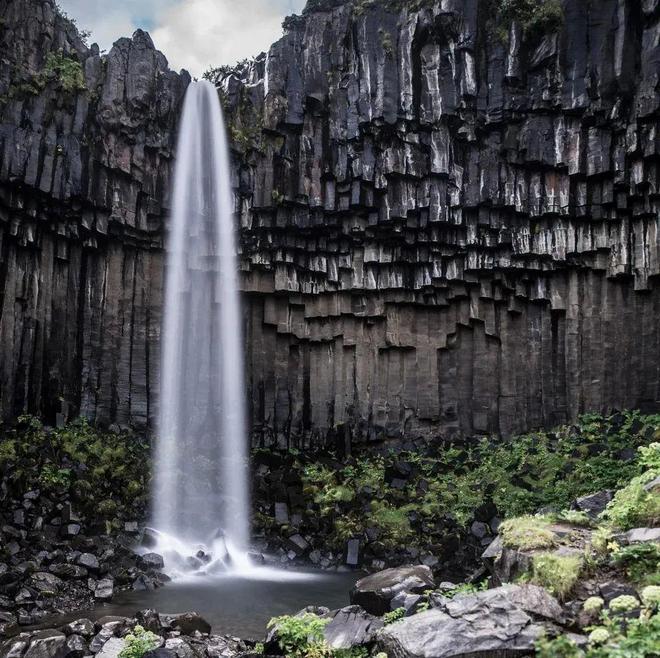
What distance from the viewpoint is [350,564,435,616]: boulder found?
10484mm

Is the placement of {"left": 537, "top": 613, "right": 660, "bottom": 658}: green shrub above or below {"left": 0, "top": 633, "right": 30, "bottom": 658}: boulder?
above

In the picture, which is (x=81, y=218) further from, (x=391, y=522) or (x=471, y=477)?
(x=471, y=477)

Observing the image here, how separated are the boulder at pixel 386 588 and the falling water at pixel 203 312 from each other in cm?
1261

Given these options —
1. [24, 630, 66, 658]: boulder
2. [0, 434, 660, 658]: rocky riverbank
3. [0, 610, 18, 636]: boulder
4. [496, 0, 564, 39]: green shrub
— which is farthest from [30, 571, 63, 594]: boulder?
[496, 0, 564, 39]: green shrub

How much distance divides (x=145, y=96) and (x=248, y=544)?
51.1 ft

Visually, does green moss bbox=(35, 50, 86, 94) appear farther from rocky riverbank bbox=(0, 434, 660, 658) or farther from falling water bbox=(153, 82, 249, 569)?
rocky riverbank bbox=(0, 434, 660, 658)

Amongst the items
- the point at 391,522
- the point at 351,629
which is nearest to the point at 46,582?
the point at 351,629

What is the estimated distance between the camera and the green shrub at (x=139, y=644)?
29.8 feet

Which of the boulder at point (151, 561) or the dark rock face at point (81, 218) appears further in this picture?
the dark rock face at point (81, 218)

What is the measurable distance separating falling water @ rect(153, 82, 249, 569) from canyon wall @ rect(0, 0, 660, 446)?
0.58 metres

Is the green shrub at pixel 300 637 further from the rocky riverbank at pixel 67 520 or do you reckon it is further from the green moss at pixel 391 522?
the green moss at pixel 391 522

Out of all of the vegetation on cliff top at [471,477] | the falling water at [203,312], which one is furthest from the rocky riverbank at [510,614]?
the falling water at [203,312]

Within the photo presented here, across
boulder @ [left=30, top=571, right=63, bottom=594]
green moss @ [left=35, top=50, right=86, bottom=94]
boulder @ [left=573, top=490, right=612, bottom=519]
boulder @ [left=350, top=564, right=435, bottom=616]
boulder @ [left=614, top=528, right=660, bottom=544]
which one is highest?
green moss @ [left=35, top=50, right=86, bottom=94]

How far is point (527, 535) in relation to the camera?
8430 mm
